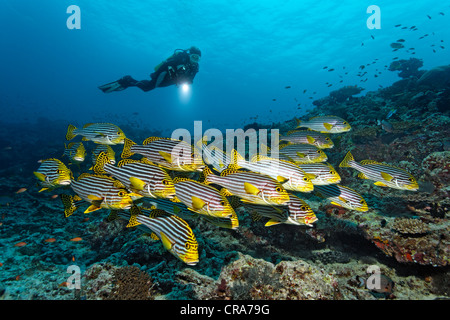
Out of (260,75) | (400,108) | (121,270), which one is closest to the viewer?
(121,270)

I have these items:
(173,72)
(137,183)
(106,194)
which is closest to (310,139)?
(137,183)

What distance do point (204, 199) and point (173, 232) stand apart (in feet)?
2.14

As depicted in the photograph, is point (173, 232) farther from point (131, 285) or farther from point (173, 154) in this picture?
point (131, 285)

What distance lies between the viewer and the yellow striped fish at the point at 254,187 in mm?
2686

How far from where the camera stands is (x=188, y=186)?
2.75m

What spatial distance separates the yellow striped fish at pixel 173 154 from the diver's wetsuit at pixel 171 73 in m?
13.0

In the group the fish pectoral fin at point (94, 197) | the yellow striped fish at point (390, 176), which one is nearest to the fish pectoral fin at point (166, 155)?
the fish pectoral fin at point (94, 197)

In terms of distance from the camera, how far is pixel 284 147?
507cm

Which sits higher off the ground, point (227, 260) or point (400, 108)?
point (400, 108)

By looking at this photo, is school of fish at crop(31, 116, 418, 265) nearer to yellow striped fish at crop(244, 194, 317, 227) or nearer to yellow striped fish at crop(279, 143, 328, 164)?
yellow striped fish at crop(244, 194, 317, 227)

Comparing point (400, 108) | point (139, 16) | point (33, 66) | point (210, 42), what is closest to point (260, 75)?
point (210, 42)

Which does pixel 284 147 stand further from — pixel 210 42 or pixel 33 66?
pixel 33 66

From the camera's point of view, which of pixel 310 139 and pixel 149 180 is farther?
pixel 310 139

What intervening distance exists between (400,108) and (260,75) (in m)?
84.0
